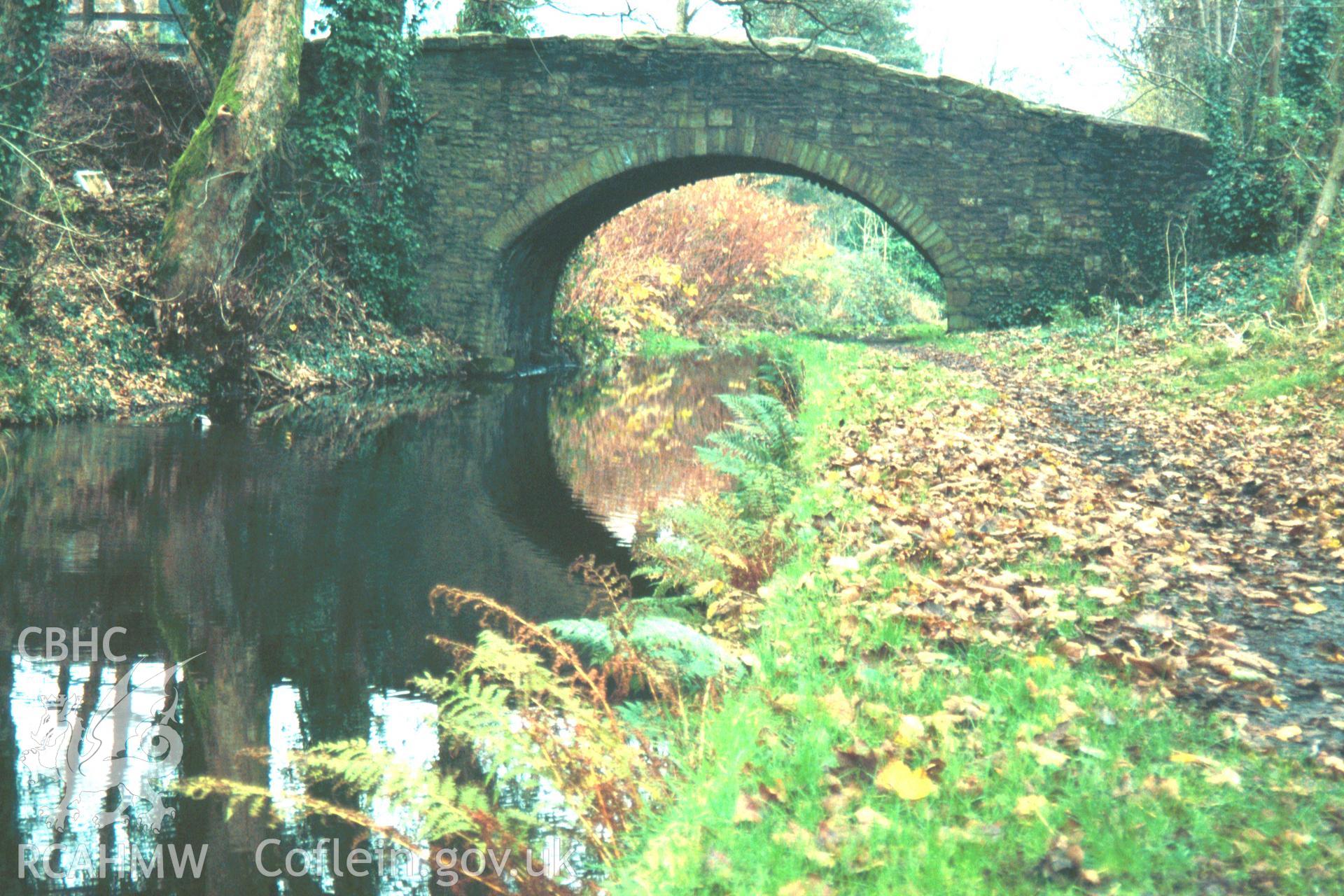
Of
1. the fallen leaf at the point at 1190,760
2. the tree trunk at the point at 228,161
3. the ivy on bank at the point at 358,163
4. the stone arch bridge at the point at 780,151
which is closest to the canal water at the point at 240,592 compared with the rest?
the fallen leaf at the point at 1190,760

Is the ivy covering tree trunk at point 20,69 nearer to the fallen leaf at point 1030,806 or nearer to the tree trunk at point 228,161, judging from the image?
the tree trunk at point 228,161

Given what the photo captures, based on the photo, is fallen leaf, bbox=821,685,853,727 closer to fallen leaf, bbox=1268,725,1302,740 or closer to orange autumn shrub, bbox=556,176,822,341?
fallen leaf, bbox=1268,725,1302,740

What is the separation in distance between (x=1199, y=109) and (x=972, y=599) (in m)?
26.9

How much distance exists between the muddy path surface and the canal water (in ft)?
7.52

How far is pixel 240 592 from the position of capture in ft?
18.1

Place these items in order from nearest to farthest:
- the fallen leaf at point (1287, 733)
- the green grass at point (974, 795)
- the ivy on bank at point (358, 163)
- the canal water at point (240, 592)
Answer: the green grass at point (974, 795), the fallen leaf at point (1287, 733), the canal water at point (240, 592), the ivy on bank at point (358, 163)

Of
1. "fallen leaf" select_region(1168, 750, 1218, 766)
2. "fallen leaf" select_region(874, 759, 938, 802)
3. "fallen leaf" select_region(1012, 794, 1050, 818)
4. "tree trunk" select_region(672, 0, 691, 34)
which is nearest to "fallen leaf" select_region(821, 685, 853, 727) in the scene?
"fallen leaf" select_region(874, 759, 938, 802)

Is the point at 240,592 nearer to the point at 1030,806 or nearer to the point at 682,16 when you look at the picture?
the point at 1030,806

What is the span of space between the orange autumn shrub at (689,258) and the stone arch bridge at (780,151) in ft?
14.2

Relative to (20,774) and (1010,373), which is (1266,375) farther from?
(20,774)

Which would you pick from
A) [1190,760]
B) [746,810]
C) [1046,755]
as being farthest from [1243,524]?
[746,810]

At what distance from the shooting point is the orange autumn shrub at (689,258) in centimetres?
2441

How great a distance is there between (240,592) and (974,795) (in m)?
4.00

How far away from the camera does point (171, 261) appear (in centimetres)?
1197
